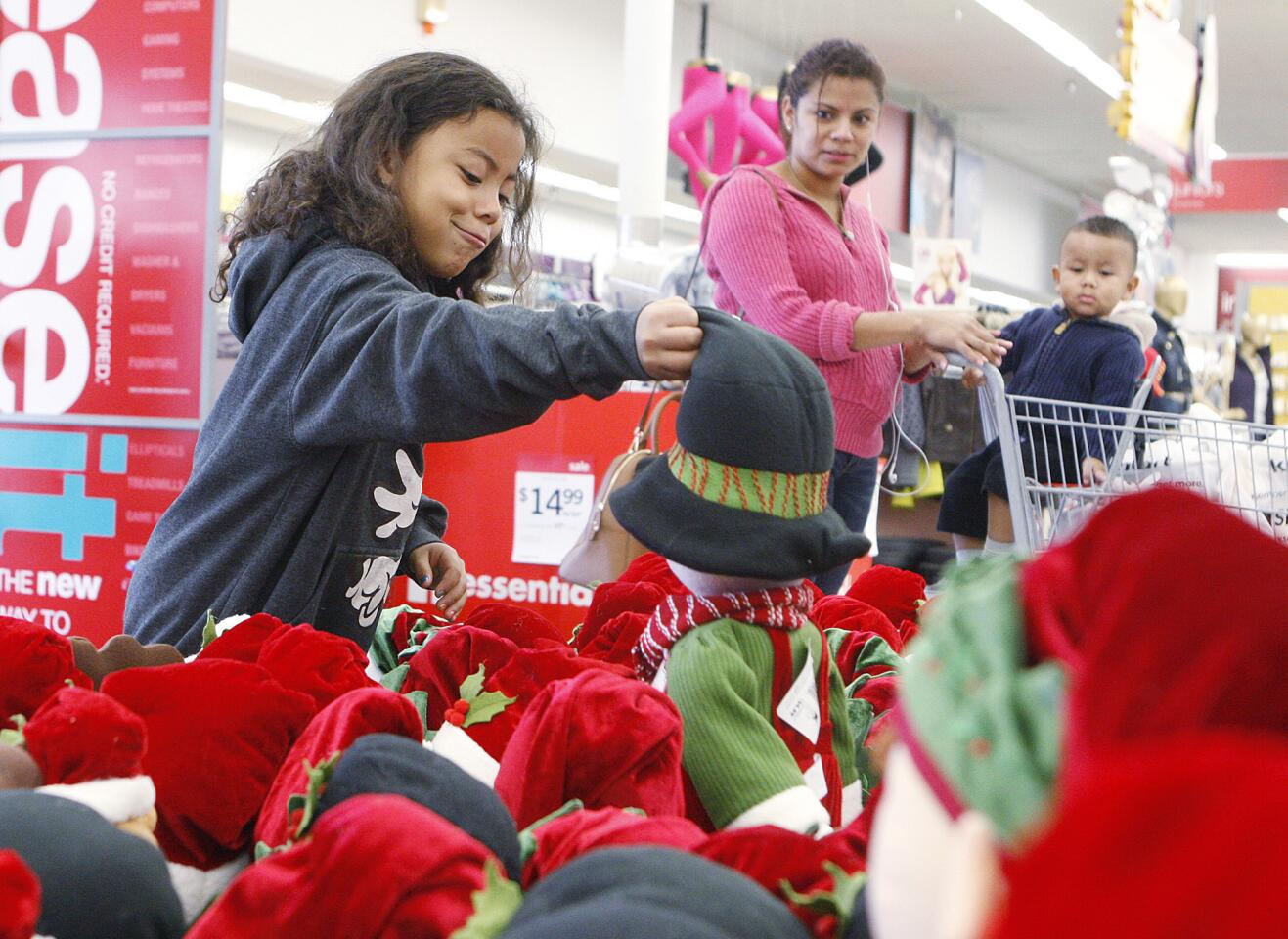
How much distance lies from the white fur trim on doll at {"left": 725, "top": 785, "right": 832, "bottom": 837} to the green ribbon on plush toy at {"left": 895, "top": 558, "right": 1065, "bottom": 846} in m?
0.32

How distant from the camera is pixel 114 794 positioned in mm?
575

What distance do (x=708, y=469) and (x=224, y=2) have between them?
199 cm

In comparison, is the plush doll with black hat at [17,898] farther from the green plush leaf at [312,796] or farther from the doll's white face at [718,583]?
the doll's white face at [718,583]

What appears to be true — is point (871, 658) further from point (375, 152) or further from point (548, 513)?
point (548, 513)

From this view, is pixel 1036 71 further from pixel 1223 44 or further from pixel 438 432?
pixel 438 432

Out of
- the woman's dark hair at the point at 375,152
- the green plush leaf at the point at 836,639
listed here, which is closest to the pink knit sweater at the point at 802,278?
the woman's dark hair at the point at 375,152

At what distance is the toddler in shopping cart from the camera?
Result: 1.95 metres

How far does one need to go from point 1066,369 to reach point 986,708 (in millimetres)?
2179

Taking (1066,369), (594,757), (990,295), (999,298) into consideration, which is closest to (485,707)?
(594,757)

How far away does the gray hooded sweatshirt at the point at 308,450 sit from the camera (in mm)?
961

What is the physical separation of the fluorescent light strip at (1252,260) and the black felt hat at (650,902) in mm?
16631

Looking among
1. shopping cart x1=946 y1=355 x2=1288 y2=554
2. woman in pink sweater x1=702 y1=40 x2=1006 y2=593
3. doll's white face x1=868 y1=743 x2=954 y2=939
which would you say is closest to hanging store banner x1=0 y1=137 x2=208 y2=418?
woman in pink sweater x1=702 y1=40 x2=1006 y2=593

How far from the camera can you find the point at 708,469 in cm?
80

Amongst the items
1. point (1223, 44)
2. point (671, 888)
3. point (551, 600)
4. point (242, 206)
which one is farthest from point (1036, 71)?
point (671, 888)
